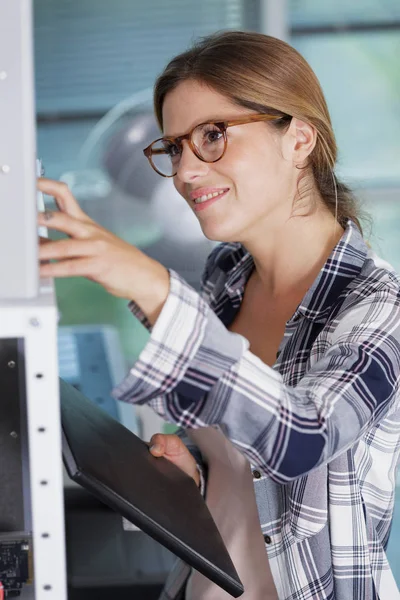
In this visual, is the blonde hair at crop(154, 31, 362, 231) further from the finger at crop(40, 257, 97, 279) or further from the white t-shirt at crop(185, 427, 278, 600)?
the finger at crop(40, 257, 97, 279)

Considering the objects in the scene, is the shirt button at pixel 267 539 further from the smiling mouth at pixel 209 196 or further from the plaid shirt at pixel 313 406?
the smiling mouth at pixel 209 196

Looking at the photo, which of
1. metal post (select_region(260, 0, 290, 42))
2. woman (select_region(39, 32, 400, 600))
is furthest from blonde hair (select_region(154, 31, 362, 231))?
metal post (select_region(260, 0, 290, 42))

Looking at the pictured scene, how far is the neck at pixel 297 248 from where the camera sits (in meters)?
1.28

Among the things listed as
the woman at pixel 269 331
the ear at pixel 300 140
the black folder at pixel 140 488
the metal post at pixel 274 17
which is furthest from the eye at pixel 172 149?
the metal post at pixel 274 17

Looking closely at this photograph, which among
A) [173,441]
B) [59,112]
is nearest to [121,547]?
[173,441]

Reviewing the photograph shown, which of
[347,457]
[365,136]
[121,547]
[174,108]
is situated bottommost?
[121,547]

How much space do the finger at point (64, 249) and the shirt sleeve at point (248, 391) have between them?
92 millimetres

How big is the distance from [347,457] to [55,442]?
0.51 metres

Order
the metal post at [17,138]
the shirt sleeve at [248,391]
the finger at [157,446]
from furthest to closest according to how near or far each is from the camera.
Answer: the finger at [157,446] < the shirt sleeve at [248,391] < the metal post at [17,138]

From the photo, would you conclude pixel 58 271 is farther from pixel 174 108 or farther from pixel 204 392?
pixel 174 108

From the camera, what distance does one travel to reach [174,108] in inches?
48.0

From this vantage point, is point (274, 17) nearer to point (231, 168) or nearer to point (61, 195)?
point (231, 168)

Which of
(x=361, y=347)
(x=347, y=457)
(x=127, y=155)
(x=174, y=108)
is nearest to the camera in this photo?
(x=361, y=347)

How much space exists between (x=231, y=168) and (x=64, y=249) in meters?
0.58
